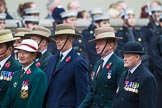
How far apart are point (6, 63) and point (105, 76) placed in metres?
1.52

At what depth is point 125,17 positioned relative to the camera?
16.6m

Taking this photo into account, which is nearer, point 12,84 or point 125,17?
point 12,84

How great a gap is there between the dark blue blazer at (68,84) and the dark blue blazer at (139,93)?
95 centimetres

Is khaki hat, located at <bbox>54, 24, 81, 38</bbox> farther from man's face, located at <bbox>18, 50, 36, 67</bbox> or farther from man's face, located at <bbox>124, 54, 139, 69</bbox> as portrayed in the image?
man's face, located at <bbox>124, 54, 139, 69</bbox>

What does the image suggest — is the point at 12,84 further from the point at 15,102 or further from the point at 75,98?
the point at 75,98

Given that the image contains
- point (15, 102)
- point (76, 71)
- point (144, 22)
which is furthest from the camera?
point (144, 22)

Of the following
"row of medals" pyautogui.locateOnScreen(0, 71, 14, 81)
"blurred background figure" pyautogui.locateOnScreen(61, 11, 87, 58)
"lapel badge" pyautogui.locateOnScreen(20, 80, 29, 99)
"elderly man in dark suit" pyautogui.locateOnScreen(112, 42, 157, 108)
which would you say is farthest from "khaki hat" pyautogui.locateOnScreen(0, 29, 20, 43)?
"blurred background figure" pyautogui.locateOnScreen(61, 11, 87, 58)

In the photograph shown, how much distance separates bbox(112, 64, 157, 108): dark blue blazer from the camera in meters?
10.2

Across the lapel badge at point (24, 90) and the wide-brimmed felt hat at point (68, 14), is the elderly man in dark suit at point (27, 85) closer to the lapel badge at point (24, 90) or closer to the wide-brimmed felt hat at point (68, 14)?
the lapel badge at point (24, 90)

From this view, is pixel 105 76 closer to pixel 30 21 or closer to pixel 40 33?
pixel 40 33

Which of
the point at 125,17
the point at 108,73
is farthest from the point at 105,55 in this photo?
the point at 125,17

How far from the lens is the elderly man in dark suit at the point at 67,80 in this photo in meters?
11.5

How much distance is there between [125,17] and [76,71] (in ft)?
17.2

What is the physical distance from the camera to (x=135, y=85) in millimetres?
10391
